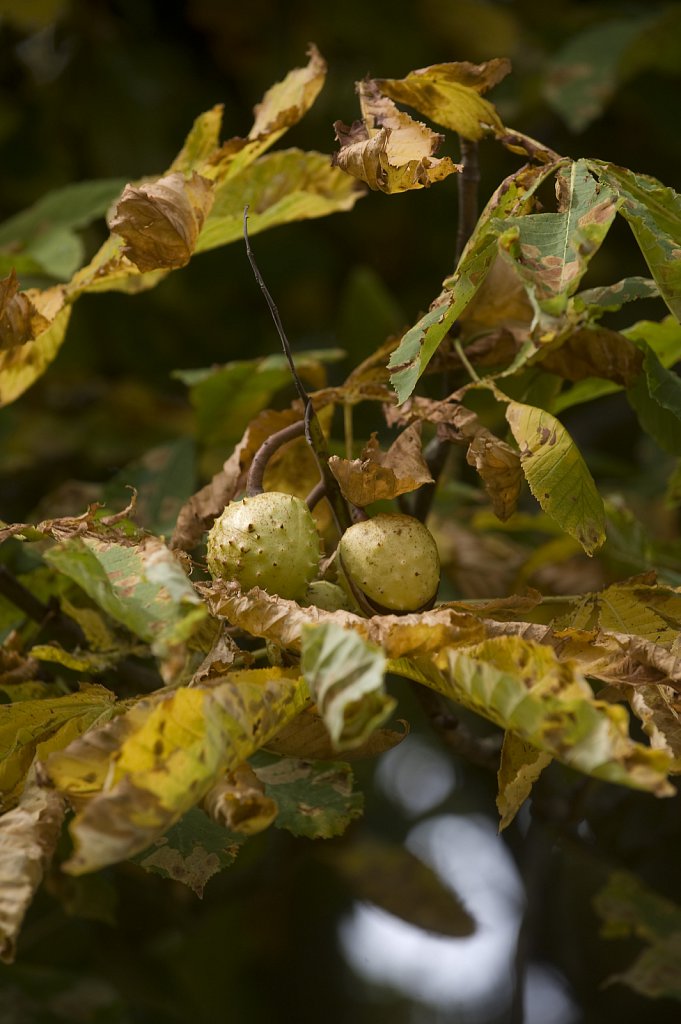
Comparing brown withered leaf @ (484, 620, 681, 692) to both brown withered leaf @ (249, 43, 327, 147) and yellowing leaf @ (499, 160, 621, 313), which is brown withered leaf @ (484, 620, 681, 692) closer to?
yellowing leaf @ (499, 160, 621, 313)

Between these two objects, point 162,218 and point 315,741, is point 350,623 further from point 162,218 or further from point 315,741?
point 162,218

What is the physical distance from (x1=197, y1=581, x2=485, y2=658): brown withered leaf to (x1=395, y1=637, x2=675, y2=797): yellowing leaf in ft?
0.05

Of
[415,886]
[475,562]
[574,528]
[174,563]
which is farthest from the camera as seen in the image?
[415,886]

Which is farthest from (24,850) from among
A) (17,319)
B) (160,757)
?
(17,319)

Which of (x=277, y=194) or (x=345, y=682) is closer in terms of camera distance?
(x=345, y=682)

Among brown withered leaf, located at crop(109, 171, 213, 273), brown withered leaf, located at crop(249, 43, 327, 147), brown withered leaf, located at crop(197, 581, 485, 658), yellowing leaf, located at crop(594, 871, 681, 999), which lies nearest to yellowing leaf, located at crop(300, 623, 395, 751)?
brown withered leaf, located at crop(197, 581, 485, 658)

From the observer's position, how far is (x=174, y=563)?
2.29 feet

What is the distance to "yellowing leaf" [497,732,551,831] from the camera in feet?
2.45

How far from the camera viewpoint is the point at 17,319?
98 centimetres

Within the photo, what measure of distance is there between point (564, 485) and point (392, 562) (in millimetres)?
144

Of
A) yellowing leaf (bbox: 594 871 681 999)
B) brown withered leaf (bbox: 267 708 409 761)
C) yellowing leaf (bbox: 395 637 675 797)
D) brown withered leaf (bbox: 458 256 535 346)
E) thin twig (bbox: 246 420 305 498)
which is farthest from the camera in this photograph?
yellowing leaf (bbox: 594 871 681 999)

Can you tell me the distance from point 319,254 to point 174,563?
185cm

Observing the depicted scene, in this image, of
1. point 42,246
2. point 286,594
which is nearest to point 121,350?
point 42,246

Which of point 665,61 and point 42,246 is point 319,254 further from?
Result: point 42,246
